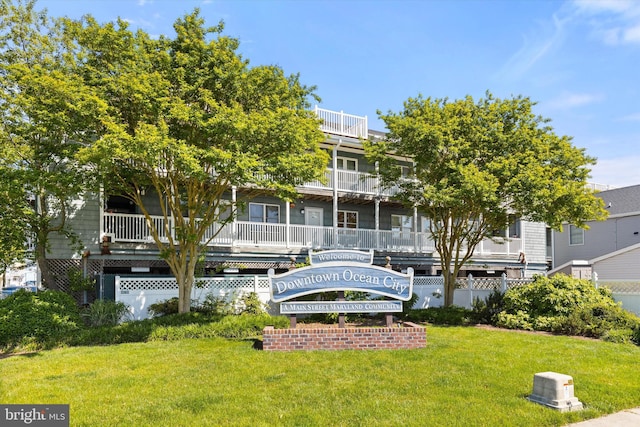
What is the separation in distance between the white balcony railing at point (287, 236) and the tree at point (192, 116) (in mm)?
2980

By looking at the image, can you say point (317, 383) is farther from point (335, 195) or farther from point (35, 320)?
point (335, 195)

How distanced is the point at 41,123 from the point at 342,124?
1352 centimetres

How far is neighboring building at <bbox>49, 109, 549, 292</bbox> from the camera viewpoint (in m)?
15.5

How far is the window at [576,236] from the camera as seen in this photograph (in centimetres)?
2644

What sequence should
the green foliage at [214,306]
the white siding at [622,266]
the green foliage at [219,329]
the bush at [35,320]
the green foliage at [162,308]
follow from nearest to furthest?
the bush at [35,320] < the green foliage at [219,329] < the green foliage at [162,308] < the green foliage at [214,306] < the white siding at [622,266]

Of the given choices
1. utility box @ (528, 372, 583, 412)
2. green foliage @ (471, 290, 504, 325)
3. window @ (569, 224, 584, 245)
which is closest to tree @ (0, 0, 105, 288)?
utility box @ (528, 372, 583, 412)

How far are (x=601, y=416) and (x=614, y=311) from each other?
788 cm

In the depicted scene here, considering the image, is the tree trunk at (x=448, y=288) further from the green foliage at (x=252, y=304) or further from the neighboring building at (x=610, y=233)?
the neighboring building at (x=610, y=233)

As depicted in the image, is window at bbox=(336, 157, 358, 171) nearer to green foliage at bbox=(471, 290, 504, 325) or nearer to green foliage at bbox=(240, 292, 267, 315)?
green foliage at bbox=(240, 292, 267, 315)

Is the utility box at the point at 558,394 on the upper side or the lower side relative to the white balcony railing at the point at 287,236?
lower

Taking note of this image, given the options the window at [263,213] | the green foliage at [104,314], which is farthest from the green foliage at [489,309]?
the green foliage at [104,314]

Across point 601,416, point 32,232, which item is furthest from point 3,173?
point 601,416

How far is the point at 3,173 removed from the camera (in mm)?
11180

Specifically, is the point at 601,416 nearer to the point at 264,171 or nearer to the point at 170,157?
the point at 264,171
